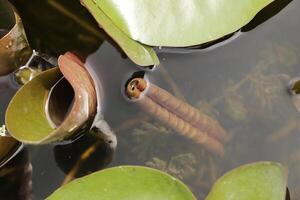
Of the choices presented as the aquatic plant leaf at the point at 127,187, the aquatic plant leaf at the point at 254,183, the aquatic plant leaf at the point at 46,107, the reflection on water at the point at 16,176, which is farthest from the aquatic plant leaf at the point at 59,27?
the aquatic plant leaf at the point at 254,183

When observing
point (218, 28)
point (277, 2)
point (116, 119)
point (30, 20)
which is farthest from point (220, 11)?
point (30, 20)

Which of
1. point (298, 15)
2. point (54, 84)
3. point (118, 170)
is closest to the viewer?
point (118, 170)

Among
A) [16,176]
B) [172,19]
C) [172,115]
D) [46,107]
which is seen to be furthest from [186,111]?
[16,176]

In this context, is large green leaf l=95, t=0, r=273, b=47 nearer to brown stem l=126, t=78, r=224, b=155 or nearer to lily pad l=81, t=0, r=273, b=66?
lily pad l=81, t=0, r=273, b=66

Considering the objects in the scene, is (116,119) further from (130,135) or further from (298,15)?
(298,15)

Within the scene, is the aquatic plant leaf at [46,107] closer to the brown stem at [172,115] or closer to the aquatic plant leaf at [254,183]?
the brown stem at [172,115]

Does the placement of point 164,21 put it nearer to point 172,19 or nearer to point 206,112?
point 172,19
